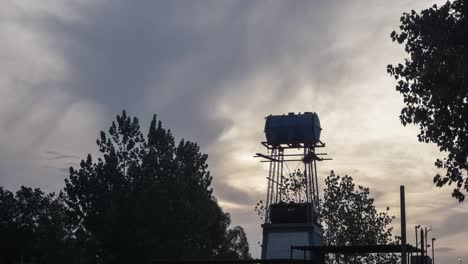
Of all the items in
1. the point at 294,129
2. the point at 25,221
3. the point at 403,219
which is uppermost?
the point at 294,129

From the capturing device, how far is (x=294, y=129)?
63531mm

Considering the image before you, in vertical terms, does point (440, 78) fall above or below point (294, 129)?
below

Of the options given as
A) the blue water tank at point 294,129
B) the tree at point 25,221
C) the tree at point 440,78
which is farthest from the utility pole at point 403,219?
the tree at point 25,221

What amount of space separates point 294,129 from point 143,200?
18.6m

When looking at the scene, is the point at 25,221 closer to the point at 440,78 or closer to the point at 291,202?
the point at 291,202

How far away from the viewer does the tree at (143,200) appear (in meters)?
51.3

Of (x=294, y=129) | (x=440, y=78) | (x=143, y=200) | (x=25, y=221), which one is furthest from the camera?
(x=25, y=221)

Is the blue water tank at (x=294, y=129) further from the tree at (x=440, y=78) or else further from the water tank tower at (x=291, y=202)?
the tree at (x=440, y=78)

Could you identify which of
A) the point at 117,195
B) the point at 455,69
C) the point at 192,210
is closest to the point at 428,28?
the point at 455,69

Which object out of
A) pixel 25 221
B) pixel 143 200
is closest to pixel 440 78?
pixel 143 200

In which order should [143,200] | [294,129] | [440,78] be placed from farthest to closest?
[294,129], [143,200], [440,78]

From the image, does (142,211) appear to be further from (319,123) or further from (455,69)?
(455,69)

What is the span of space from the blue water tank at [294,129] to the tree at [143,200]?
32.9ft

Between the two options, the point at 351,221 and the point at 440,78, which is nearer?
the point at 440,78
